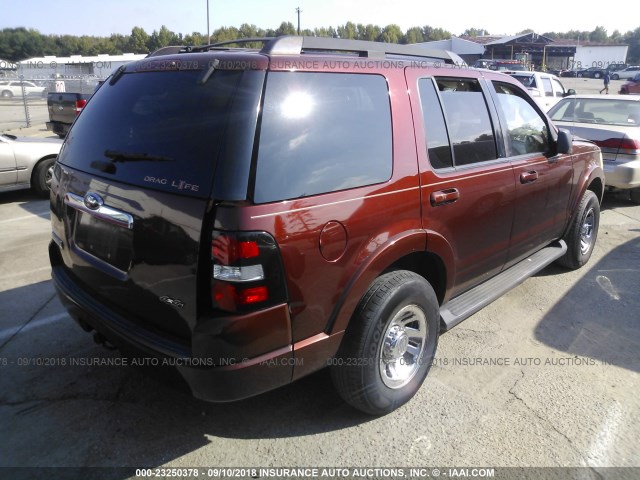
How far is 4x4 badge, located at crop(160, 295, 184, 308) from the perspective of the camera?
2.17m

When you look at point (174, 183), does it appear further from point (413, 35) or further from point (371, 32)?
point (413, 35)

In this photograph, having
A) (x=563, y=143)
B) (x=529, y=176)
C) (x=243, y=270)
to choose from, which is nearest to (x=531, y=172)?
(x=529, y=176)

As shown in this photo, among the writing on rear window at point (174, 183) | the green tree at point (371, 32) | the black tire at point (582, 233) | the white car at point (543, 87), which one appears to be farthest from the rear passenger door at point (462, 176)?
the green tree at point (371, 32)

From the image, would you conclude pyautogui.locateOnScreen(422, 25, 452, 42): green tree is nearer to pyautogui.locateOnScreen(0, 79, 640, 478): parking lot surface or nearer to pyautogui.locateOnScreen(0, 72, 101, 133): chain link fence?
pyautogui.locateOnScreen(0, 72, 101, 133): chain link fence

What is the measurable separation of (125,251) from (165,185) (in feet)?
1.41

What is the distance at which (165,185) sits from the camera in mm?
2193

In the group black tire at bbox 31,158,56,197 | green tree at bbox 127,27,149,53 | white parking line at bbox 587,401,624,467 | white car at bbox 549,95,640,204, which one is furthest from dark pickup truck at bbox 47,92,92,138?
green tree at bbox 127,27,149,53

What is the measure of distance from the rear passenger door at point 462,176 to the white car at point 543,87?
1197cm

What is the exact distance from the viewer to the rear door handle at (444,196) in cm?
282

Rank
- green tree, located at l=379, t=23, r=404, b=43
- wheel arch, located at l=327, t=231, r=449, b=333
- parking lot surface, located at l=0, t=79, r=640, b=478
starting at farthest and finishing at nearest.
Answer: green tree, located at l=379, t=23, r=404, b=43 < parking lot surface, located at l=0, t=79, r=640, b=478 < wheel arch, located at l=327, t=231, r=449, b=333

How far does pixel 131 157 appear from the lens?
94.5 inches

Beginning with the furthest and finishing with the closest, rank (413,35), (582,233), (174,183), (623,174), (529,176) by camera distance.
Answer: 1. (413,35)
2. (623,174)
3. (582,233)
4. (529,176)
5. (174,183)

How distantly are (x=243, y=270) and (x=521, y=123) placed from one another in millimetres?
2855

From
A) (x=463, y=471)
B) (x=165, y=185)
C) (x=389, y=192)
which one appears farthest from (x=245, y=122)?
(x=463, y=471)
